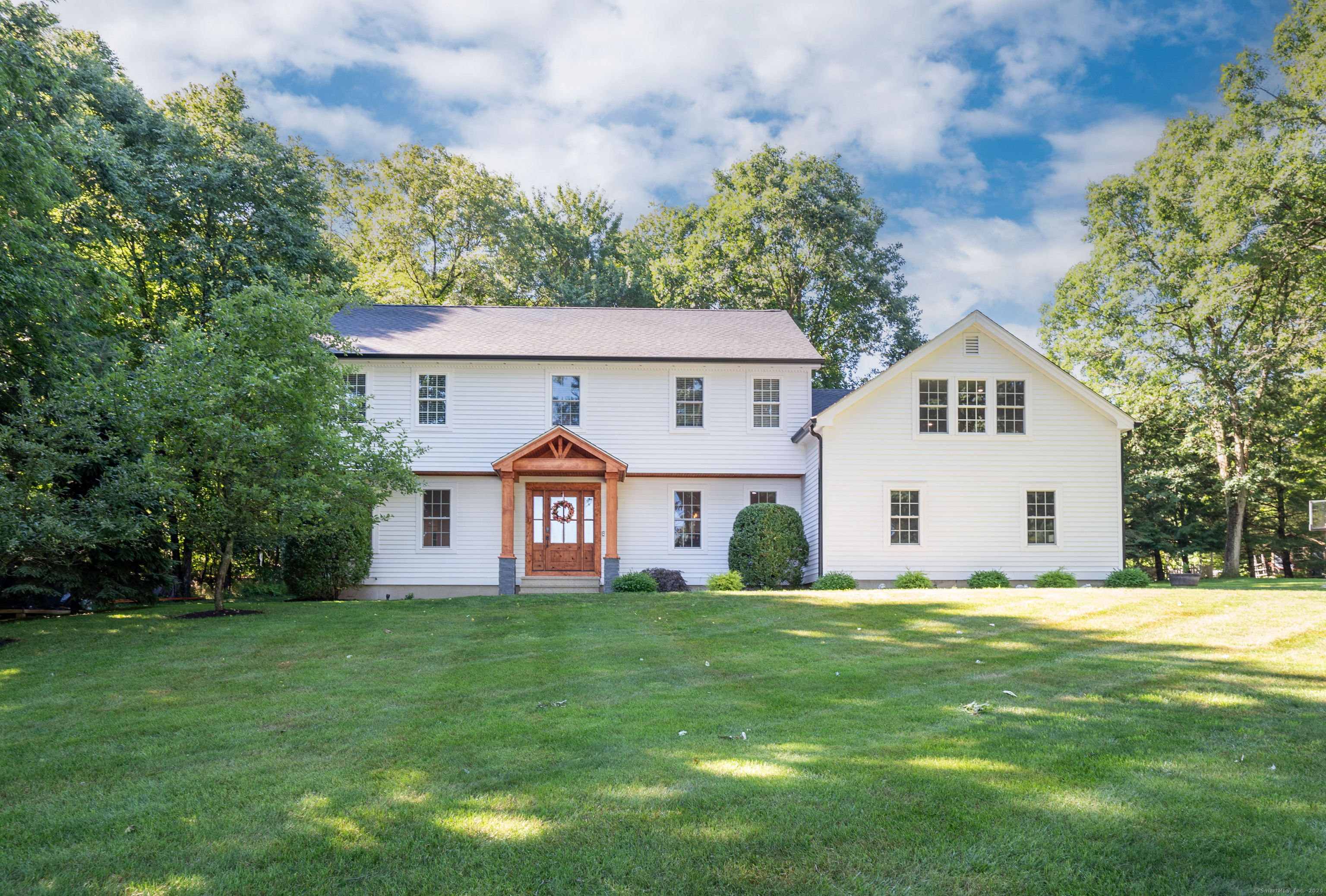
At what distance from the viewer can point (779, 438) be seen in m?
20.6

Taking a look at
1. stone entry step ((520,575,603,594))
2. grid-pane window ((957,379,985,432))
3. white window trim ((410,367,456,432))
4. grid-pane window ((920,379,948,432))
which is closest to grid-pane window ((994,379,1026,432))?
grid-pane window ((957,379,985,432))

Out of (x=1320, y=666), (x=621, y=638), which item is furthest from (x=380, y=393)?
(x=1320, y=666)

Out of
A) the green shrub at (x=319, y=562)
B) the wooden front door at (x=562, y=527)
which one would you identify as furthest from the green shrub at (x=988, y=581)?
the green shrub at (x=319, y=562)

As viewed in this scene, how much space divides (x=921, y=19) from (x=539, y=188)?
78.6 feet

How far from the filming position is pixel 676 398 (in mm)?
20688

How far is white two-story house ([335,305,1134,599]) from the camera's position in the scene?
18.7 metres

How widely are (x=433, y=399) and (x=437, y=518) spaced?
3082 millimetres

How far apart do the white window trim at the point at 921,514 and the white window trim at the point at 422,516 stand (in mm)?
10716

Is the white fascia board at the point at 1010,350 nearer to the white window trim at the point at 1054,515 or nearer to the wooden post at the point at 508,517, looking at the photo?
the white window trim at the point at 1054,515

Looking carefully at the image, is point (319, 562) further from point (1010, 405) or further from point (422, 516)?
point (1010, 405)

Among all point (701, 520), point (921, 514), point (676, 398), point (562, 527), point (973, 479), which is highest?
point (676, 398)

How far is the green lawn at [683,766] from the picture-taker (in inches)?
148

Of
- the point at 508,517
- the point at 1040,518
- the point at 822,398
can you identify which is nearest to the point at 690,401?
the point at 822,398

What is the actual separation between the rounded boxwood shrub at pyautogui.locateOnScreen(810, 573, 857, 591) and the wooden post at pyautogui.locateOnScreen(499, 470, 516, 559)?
721cm
